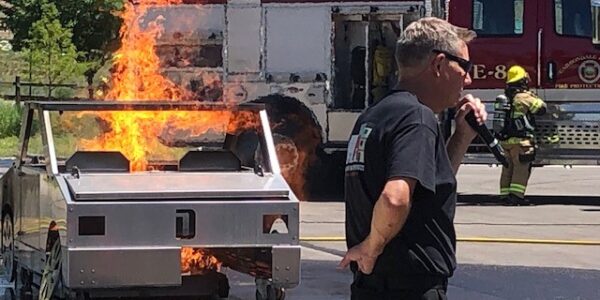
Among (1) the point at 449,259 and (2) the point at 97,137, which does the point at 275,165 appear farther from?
(1) the point at 449,259

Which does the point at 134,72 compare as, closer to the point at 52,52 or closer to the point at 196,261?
the point at 196,261

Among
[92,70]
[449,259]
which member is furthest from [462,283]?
[92,70]

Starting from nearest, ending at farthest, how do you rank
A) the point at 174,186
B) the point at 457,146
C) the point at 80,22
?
the point at 457,146
the point at 174,186
the point at 80,22

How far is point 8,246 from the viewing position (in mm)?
9539

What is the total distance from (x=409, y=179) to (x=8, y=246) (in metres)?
6.20

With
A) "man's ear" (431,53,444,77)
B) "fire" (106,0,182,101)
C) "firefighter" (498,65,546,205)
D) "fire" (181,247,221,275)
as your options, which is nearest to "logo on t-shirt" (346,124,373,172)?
"man's ear" (431,53,444,77)

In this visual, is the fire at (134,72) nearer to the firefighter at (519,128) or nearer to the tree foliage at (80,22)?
the firefighter at (519,128)

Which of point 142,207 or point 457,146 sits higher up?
point 457,146

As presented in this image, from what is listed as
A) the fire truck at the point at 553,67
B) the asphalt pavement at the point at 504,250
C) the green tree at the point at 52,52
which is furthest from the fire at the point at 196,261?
the green tree at the point at 52,52

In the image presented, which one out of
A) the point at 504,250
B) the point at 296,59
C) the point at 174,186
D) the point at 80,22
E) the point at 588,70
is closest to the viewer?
the point at 174,186

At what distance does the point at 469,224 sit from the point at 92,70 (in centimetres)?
2421

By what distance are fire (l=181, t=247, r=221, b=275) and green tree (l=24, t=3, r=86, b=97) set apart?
26.9 metres

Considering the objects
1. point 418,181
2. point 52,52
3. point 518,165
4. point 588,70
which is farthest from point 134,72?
point 52,52

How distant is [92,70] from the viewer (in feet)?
120
